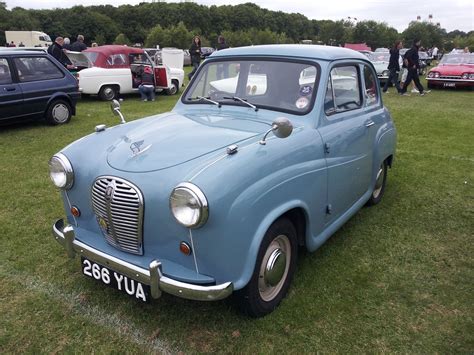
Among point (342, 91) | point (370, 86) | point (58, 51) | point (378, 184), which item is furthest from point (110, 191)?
point (58, 51)

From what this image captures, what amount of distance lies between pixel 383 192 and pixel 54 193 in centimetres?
404

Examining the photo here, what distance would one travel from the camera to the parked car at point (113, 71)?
37.9 ft

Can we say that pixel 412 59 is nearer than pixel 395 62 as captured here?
Yes

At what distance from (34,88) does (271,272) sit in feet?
23.4

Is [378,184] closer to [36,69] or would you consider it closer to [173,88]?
[36,69]

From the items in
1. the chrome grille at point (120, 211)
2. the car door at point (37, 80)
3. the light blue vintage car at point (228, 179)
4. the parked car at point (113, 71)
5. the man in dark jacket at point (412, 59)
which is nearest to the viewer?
the light blue vintage car at point (228, 179)

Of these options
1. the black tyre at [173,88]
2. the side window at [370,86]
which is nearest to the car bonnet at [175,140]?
the side window at [370,86]

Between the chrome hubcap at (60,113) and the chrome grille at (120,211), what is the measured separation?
665cm

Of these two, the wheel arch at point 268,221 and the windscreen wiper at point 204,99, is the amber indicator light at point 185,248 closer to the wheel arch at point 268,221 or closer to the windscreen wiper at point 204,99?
the wheel arch at point 268,221

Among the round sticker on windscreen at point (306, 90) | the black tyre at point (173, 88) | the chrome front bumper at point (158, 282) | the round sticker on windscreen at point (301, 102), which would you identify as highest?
A: the round sticker on windscreen at point (306, 90)

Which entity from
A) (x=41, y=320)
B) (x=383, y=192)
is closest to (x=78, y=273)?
(x=41, y=320)

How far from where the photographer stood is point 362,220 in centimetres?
432

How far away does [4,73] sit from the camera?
750 cm

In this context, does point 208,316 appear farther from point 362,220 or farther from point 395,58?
point 395,58
